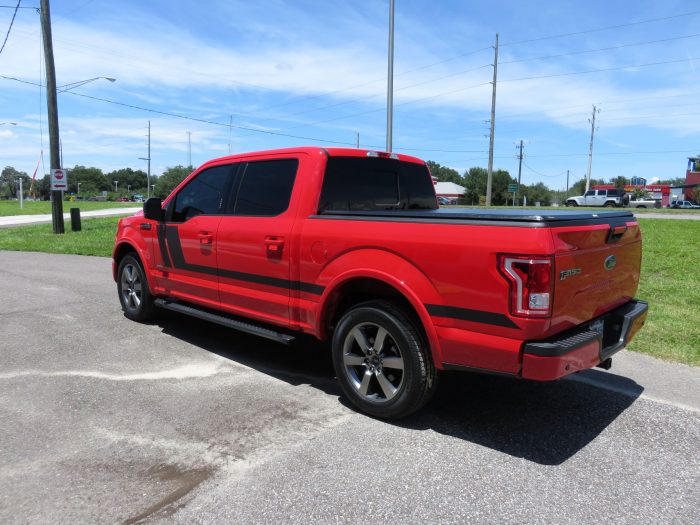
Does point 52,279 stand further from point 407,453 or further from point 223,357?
point 407,453

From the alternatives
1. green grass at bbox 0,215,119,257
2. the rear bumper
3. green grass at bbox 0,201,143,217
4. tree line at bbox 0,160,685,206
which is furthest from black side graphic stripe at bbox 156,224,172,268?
tree line at bbox 0,160,685,206

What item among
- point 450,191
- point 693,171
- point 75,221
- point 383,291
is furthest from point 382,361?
point 450,191

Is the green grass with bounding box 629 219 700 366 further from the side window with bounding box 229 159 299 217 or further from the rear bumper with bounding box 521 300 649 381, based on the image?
the side window with bounding box 229 159 299 217

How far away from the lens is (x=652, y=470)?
3.09 m

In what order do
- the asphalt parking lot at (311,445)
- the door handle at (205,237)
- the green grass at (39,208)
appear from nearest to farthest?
the asphalt parking lot at (311,445), the door handle at (205,237), the green grass at (39,208)

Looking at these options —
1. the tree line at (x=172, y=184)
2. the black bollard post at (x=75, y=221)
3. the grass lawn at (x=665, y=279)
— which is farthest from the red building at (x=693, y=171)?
the black bollard post at (x=75, y=221)

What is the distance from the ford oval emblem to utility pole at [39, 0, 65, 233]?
18.7 metres

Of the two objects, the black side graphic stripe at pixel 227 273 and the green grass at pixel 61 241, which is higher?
the black side graphic stripe at pixel 227 273

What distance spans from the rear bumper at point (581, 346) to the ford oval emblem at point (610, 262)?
35cm

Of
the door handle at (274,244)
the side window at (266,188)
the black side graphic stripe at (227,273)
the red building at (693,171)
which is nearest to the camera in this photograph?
the black side graphic stripe at (227,273)

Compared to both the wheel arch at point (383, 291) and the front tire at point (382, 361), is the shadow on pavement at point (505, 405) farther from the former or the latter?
the wheel arch at point (383, 291)

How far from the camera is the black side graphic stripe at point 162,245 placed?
223 inches

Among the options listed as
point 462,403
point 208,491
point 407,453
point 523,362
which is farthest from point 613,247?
point 208,491

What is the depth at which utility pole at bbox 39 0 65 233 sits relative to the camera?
17656 mm
